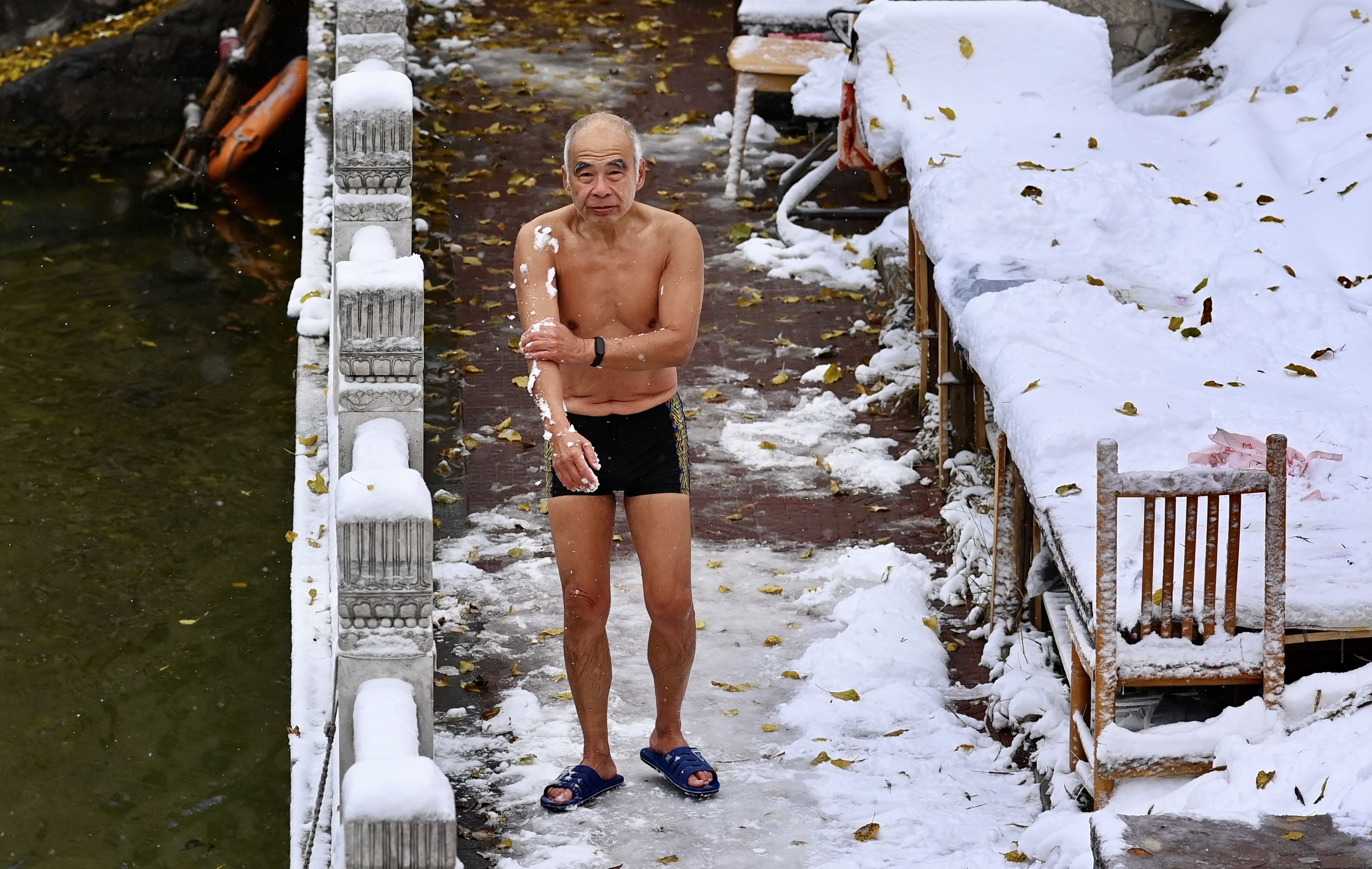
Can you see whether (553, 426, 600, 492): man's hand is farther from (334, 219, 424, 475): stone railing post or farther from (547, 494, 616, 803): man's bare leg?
(334, 219, 424, 475): stone railing post

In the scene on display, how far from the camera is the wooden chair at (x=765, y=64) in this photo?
38.6 ft

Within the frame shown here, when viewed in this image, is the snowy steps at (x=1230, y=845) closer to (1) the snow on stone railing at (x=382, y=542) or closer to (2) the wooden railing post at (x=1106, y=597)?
(2) the wooden railing post at (x=1106, y=597)

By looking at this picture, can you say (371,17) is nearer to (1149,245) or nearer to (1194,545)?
(1149,245)

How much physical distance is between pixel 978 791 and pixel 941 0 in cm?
525

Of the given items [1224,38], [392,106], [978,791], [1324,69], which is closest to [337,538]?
[978,791]

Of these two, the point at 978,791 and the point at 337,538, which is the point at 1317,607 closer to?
the point at 978,791

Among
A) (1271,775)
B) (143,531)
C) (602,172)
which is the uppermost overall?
(602,172)

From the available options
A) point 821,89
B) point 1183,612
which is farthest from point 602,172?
point 821,89

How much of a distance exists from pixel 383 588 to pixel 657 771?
1.42 m

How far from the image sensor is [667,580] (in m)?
5.57

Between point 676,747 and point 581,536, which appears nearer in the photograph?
point 581,536

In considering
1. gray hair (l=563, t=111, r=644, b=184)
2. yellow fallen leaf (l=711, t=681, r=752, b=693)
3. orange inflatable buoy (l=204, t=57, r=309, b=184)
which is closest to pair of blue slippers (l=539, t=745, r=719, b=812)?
yellow fallen leaf (l=711, t=681, r=752, b=693)

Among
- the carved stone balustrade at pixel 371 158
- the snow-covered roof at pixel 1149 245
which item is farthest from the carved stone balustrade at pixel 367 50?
the snow-covered roof at pixel 1149 245

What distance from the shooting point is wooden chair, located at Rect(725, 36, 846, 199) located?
463 inches
